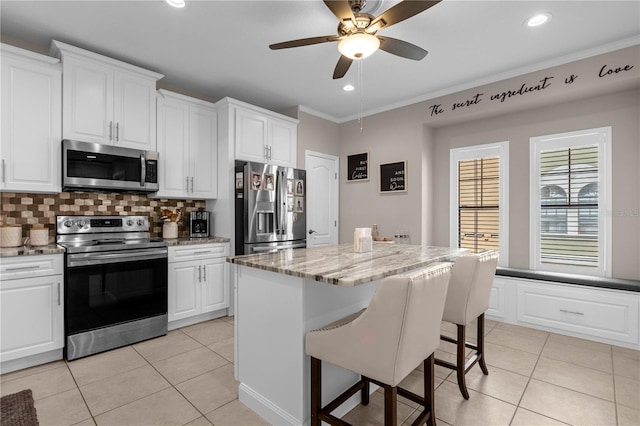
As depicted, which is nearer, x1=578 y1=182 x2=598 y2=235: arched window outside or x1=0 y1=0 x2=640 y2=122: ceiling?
x1=0 y1=0 x2=640 y2=122: ceiling

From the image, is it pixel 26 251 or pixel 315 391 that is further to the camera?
pixel 26 251

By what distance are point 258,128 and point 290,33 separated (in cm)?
151

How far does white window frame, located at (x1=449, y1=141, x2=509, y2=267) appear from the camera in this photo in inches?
153

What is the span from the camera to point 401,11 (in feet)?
6.24

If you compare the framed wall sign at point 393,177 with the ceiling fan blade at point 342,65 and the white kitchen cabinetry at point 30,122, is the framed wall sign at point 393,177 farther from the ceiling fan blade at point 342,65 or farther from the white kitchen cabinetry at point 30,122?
the white kitchen cabinetry at point 30,122

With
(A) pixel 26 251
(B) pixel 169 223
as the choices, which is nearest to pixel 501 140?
(B) pixel 169 223

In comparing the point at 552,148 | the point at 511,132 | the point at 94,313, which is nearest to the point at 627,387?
the point at 552,148

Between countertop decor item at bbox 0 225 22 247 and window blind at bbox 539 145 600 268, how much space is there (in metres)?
5.21

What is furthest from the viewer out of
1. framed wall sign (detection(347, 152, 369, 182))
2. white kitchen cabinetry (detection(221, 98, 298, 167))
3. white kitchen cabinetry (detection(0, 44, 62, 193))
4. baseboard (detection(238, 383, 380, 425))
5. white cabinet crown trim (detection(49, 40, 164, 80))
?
framed wall sign (detection(347, 152, 369, 182))

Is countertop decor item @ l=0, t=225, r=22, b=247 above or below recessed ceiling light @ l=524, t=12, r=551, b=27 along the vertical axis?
below

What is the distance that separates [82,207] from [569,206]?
516 cm

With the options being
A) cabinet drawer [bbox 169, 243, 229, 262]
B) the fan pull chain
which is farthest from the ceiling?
cabinet drawer [bbox 169, 243, 229, 262]

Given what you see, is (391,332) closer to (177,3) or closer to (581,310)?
(177,3)

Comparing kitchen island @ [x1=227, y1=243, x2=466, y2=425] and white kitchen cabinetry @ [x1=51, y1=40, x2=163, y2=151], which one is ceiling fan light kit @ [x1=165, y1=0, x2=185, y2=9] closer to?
white kitchen cabinetry @ [x1=51, y1=40, x2=163, y2=151]
